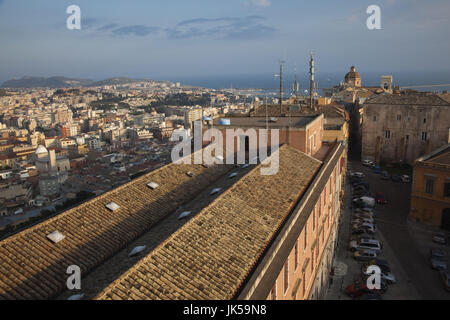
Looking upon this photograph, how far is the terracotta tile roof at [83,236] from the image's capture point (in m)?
8.76

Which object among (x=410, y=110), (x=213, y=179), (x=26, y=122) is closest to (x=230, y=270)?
(x=213, y=179)

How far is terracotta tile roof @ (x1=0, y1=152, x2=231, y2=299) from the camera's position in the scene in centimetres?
876

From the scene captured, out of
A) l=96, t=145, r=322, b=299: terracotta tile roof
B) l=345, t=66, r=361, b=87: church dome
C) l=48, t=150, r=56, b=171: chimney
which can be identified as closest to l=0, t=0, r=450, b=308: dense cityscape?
l=96, t=145, r=322, b=299: terracotta tile roof

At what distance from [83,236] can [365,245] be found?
736 inches

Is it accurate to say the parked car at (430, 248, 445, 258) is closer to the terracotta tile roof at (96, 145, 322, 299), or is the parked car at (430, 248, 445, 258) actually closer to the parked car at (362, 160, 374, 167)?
the terracotta tile roof at (96, 145, 322, 299)

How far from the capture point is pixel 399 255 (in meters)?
22.7

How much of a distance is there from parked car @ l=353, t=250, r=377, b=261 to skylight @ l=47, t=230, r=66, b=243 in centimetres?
1809

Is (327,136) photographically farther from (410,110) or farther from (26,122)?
(26,122)

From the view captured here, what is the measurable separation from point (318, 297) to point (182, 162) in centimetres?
958

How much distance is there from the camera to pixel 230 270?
29.6ft

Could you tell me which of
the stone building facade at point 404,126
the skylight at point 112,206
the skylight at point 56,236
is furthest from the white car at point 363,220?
the skylight at point 56,236

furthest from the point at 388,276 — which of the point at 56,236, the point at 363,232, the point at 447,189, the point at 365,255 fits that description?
the point at 56,236

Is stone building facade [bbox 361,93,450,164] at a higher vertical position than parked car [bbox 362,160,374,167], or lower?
higher

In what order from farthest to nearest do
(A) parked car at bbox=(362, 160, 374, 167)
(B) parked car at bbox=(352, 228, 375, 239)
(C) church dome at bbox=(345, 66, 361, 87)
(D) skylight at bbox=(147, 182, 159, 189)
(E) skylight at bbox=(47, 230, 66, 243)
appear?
1. (C) church dome at bbox=(345, 66, 361, 87)
2. (A) parked car at bbox=(362, 160, 374, 167)
3. (B) parked car at bbox=(352, 228, 375, 239)
4. (D) skylight at bbox=(147, 182, 159, 189)
5. (E) skylight at bbox=(47, 230, 66, 243)
